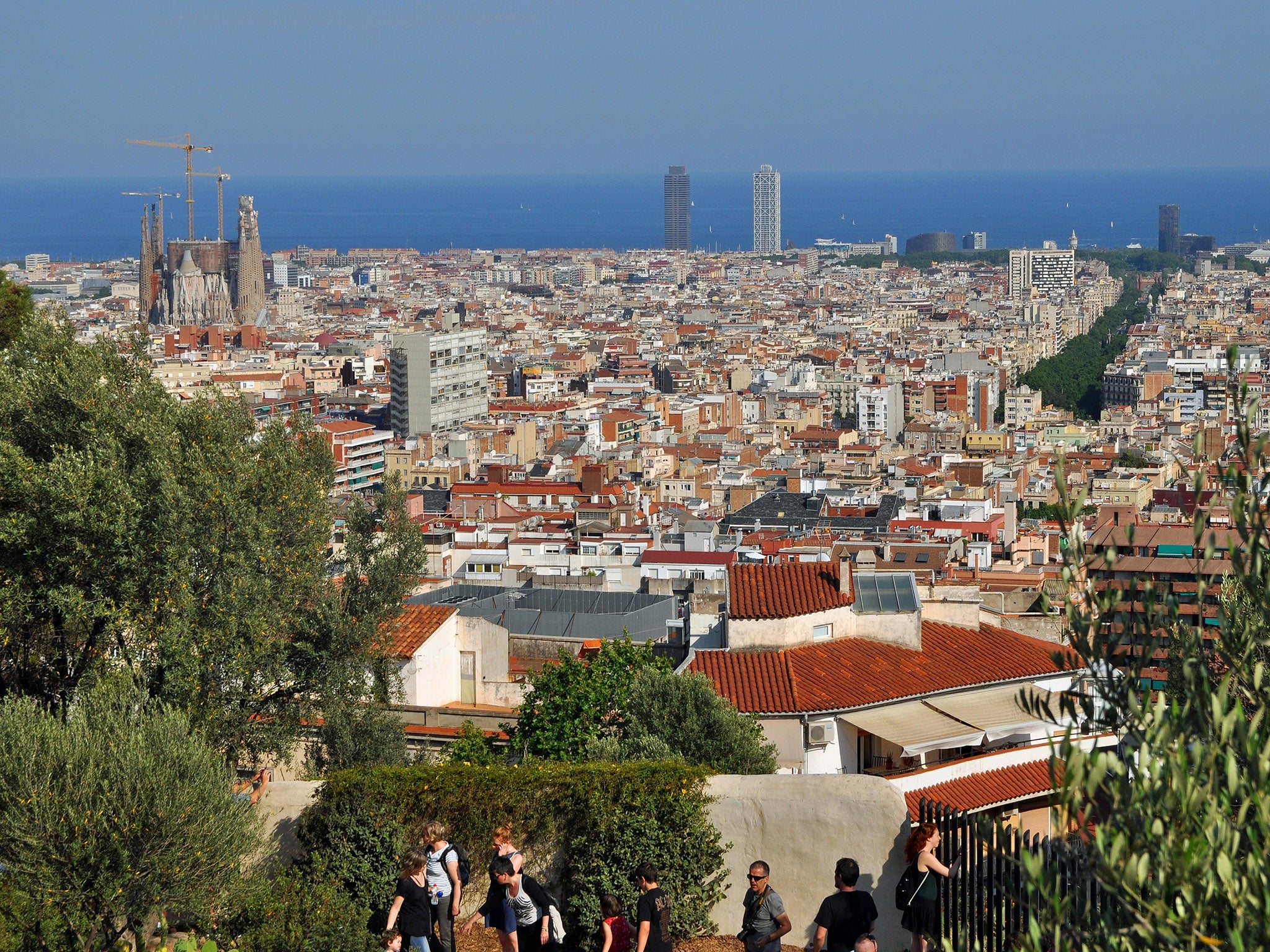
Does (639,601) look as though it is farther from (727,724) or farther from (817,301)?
(817,301)

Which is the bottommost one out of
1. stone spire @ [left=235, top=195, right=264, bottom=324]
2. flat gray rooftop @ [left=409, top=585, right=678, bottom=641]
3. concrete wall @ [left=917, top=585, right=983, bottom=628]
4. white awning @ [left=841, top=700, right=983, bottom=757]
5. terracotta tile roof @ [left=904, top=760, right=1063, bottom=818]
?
flat gray rooftop @ [left=409, top=585, right=678, bottom=641]

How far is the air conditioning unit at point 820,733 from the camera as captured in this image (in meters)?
9.20

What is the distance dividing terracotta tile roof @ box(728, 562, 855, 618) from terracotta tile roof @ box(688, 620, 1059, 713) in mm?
240

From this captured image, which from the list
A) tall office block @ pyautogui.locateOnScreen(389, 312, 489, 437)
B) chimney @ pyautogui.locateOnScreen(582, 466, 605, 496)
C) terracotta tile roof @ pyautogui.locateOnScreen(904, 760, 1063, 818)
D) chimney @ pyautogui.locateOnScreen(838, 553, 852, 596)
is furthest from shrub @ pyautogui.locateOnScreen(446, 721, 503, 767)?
tall office block @ pyautogui.locateOnScreen(389, 312, 489, 437)

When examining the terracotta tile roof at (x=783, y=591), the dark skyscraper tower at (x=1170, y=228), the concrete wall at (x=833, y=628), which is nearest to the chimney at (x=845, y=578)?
the terracotta tile roof at (x=783, y=591)

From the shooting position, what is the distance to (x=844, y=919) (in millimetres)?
5102

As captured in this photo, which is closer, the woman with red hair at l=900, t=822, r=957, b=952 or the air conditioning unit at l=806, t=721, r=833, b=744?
the woman with red hair at l=900, t=822, r=957, b=952

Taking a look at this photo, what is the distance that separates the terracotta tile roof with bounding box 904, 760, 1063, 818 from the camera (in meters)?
8.12

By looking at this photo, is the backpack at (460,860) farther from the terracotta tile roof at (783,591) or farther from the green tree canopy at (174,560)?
the terracotta tile roof at (783,591)

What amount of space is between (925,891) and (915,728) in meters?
3.68

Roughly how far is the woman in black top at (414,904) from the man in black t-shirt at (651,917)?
71cm

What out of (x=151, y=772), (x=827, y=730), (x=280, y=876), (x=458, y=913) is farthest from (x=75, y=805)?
(x=827, y=730)

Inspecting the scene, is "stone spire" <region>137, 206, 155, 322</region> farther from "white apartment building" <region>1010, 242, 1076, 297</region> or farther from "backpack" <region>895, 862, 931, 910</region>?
"backpack" <region>895, 862, 931, 910</region>

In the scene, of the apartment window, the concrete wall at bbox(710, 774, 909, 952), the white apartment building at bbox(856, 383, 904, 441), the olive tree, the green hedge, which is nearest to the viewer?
the olive tree
